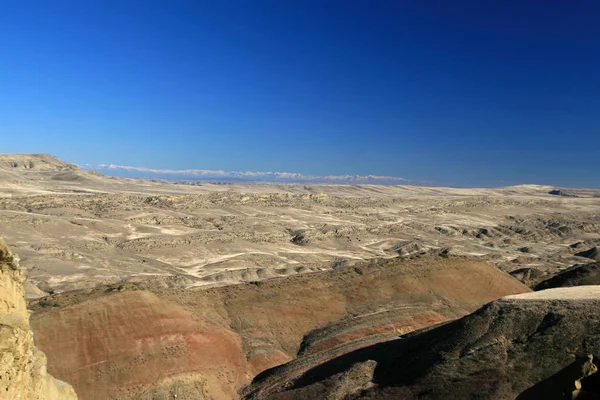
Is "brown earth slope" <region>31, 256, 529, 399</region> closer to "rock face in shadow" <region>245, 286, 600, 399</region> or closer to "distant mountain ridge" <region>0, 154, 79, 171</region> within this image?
"rock face in shadow" <region>245, 286, 600, 399</region>

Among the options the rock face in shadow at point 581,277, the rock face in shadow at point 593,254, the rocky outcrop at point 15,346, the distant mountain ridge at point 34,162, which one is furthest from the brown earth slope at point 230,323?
the distant mountain ridge at point 34,162

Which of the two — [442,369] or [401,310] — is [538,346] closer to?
[442,369]

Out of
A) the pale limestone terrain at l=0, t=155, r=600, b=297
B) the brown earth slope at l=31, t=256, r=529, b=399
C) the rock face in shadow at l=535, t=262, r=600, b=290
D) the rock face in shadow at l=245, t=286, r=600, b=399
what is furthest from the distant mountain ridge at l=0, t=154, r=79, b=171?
the rock face in shadow at l=245, t=286, r=600, b=399

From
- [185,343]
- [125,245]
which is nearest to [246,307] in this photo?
[185,343]

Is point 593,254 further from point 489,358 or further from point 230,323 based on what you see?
point 230,323

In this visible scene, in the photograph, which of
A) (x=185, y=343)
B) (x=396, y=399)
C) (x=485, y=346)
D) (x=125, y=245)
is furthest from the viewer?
(x=125, y=245)

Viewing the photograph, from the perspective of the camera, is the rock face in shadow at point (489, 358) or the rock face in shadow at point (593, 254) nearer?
the rock face in shadow at point (489, 358)

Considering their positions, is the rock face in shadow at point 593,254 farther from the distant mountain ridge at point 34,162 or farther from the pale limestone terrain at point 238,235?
the distant mountain ridge at point 34,162
